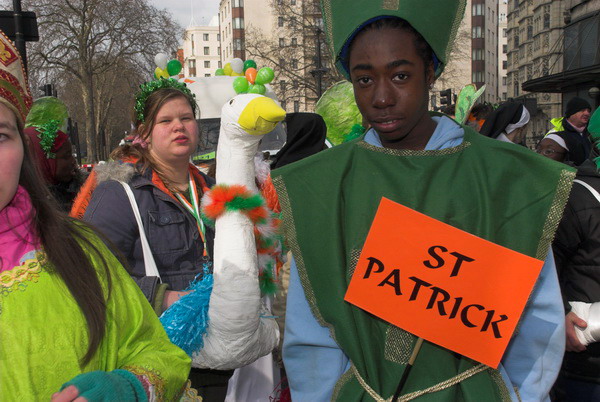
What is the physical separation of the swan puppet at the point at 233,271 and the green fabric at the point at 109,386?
947 mm

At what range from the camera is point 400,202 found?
1.81 meters

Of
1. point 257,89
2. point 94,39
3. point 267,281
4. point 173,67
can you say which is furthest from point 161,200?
point 94,39

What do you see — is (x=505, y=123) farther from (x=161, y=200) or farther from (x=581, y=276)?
(x=161, y=200)

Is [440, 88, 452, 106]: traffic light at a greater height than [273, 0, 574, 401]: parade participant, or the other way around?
[440, 88, 452, 106]: traffic light

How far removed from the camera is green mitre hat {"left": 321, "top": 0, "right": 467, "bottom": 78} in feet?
5.77

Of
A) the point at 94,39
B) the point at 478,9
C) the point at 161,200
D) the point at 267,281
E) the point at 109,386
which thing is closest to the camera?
the point at 109,386

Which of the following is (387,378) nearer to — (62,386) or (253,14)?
(62,386)

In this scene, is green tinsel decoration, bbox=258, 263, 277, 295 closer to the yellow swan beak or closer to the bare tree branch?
the yellow swan beak

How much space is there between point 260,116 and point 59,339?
1328 mm

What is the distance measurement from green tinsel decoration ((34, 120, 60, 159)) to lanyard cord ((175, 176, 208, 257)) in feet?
7.69

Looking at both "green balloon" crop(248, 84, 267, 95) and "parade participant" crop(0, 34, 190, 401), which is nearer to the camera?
"parade participant" crop(0, 34, 190, 401)

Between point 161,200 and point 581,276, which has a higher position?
point 161,200

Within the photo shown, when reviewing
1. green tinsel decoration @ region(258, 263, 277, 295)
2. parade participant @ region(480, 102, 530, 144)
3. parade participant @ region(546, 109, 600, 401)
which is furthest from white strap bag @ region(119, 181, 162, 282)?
parade participant @ region(480, 102, 530, 144)

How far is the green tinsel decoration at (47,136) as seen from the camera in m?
5.05
